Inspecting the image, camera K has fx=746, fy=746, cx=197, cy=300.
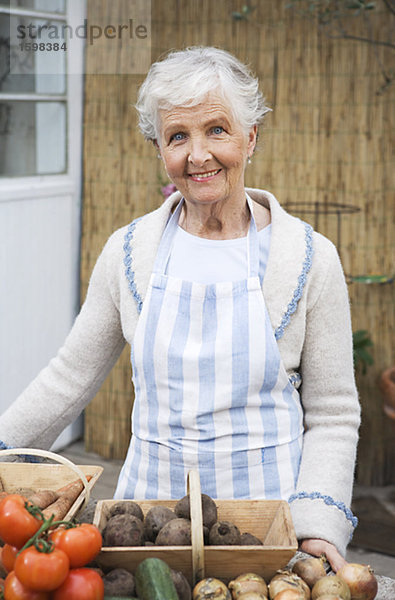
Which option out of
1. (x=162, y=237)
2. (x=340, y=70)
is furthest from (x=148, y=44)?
(x=162, y=237)

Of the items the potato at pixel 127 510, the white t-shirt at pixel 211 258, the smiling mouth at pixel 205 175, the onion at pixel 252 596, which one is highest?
the smiling mouth at pixel 205 175

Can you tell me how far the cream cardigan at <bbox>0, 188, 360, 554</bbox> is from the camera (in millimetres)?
1535

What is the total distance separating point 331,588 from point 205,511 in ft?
0.75

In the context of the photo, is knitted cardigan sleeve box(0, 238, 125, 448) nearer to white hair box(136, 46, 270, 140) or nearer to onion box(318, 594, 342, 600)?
white hair box(136, 46, 270, 140)

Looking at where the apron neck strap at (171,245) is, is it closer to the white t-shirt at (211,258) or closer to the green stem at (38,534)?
the white t-shirt at (211,258)

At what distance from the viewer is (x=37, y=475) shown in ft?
4.75

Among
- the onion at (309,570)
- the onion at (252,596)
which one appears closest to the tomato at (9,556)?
the onion at (252,596)

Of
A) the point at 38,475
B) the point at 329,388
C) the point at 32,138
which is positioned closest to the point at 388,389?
the point at 329,388

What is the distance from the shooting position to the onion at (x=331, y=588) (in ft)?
3.70

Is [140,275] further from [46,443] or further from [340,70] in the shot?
[340,70]

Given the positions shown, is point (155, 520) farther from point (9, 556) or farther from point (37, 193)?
point (37, 193)

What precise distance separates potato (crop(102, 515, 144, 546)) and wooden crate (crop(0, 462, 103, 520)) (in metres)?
0.24

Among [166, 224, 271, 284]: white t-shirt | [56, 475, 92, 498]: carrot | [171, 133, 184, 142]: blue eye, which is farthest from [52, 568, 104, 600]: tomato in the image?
[171, 133, 184, 142]: blue eye

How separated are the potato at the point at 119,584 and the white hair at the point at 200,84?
36.1 inches
